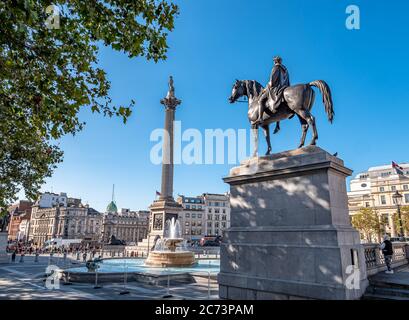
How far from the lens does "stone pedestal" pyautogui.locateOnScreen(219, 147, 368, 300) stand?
795 centimetres

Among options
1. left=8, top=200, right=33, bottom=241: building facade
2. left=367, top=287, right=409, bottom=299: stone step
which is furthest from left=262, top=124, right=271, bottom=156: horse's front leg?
left=8, top=200, right=33, bottom=241: building facade

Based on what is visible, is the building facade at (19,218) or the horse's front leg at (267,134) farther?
the building facade at (19,218)

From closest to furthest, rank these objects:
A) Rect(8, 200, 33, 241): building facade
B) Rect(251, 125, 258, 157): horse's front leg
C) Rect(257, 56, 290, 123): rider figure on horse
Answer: Rect(257, 56, 290, 123): rider figure on horse → Rect(251, 125, 258, 157): horse's front leg → Rect(8, 200, 33, 241): building facade

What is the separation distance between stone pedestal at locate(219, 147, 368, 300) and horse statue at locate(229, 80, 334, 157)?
1.21m

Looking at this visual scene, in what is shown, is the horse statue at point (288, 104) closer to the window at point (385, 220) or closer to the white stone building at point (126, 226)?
the window at point (385, 220)

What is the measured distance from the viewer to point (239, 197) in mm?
10492

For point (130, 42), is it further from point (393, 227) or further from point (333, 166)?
point (393, 227)

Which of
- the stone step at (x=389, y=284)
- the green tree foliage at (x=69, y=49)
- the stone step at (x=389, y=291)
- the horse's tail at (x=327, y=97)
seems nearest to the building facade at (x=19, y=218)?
the green tree foliage at (x=69, y=49)

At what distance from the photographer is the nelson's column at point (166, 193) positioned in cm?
3925

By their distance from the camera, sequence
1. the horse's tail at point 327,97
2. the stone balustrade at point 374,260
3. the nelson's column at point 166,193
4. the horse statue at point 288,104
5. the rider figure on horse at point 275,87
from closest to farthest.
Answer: the horse's tail at point 327,97 < the horse statue at point 288,104 < the stone balustrade at point 374,260 < the rider figure on horse at point 275,87 < the nelson's column at point 166,193

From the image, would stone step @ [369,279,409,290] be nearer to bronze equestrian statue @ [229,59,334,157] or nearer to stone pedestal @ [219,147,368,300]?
stone pedestal @ [219,147,368,300]

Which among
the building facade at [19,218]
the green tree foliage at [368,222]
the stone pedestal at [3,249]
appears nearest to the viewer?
the stone pedestal at [3,249]

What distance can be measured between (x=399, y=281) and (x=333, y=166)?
12.3ft
